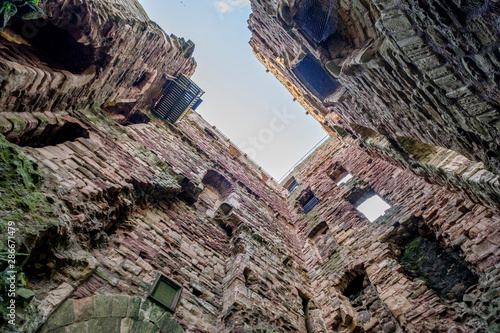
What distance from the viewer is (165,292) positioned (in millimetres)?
3098

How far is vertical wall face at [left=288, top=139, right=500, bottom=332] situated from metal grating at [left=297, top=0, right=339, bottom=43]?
370cm

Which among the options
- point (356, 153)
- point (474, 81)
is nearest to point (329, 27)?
point (474, 81)

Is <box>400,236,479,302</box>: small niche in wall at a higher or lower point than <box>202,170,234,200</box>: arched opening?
higher

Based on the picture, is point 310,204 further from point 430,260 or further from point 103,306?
point 103,306

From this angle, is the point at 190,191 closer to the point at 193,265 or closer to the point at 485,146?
the point at 193,265

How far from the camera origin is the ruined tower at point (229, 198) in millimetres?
2068

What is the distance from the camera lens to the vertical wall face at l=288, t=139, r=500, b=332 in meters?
3.70

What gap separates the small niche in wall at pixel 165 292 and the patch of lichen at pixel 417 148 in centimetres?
465

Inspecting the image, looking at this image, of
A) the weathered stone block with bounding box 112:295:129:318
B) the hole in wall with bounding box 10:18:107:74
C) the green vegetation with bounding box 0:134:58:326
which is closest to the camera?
the green vegetation with bounding box 0:134:58:326

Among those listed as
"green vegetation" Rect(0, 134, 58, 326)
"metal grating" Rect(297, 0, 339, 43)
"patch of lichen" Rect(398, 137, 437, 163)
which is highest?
"metal grating" Rect(297, 0, 339, 43)

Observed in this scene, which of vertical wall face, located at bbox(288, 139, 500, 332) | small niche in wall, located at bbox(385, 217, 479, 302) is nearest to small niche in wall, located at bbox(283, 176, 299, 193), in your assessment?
vertical wall face, located at bbox(288, 139, 500, 332)

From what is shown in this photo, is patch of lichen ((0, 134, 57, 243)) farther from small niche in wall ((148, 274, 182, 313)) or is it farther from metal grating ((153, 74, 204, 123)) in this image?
metal grating ((153, 74, 204, 123))

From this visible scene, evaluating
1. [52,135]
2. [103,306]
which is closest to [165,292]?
[103,306]

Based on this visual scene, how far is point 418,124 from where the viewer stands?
3596mm
